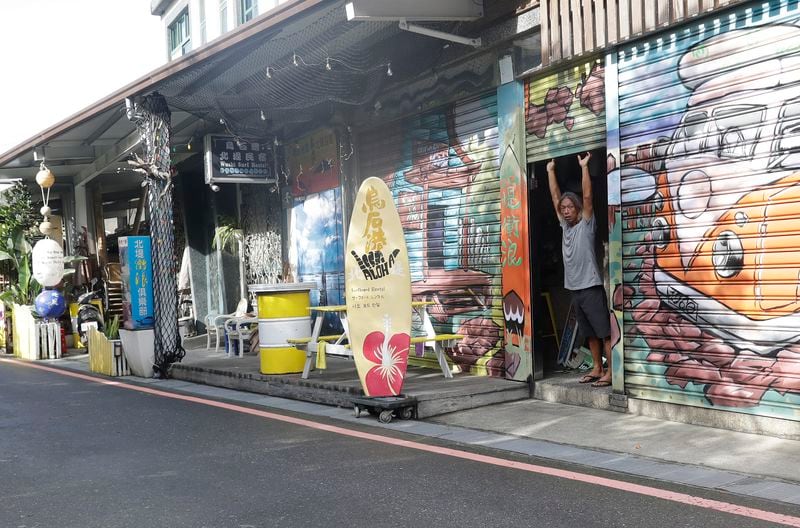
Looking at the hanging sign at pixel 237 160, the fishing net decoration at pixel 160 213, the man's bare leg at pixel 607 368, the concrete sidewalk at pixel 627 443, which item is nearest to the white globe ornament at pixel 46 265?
the hanging sign at pixel 237 160

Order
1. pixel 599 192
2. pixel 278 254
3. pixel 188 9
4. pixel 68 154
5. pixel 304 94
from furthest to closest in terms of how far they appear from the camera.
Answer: pixel 188 9 < pixel 68 154 < pixel 278 254 < pixel 304 94 < pixel 599 192

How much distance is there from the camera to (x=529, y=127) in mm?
8227

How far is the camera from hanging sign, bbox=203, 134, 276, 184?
12586 mm

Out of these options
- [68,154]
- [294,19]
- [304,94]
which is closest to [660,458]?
[294,19]

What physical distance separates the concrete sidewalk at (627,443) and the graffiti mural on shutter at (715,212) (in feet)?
1.23

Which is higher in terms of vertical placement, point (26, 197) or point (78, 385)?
point (26, 197)

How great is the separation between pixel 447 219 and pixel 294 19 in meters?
2.93

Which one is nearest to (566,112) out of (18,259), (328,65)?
(328,65)

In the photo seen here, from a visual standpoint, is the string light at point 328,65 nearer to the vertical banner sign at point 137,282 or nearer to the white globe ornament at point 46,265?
the vertical banner sign at point 137,282

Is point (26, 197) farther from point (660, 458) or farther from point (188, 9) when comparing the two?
point (660, 458)

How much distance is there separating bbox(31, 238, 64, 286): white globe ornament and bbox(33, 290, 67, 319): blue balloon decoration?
26cm

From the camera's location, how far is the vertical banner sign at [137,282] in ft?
37.7

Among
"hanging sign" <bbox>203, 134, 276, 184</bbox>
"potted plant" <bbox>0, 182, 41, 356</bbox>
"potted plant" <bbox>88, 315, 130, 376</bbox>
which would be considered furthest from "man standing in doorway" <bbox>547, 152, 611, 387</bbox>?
"potted plant" <bbox>0, 182, 41, 356</bbox>

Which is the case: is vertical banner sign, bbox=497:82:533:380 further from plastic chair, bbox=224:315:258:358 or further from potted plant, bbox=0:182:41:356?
potted plant, bbox=0:182:41:356
